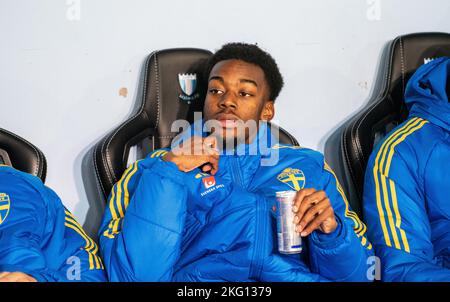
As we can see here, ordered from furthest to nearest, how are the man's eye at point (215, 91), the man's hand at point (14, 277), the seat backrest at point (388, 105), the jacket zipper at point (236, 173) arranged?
the seat backrest at point (388, 105) < the man's eye at point (215, 91) < the jacket zipper at point (236, 173) < the man's hand at point (14, 277)

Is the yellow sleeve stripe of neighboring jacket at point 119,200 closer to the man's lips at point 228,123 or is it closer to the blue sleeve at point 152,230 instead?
the blue sleeve at point 152,230

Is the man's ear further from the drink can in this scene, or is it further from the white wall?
the drink can

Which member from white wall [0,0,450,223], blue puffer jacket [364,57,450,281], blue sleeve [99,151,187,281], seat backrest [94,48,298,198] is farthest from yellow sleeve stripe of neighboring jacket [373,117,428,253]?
blue sleeve [99,151,187,281]

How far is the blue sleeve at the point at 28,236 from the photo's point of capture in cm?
132

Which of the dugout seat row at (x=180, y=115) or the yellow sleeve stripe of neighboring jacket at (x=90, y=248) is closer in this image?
the yellow sleeve stripe of neighboring jacket at (x=90, y=248)

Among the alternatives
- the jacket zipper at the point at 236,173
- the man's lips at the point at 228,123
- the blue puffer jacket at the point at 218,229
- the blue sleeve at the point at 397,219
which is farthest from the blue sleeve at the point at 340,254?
the man's lips at the point at 228,123

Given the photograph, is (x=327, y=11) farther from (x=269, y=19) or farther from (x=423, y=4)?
(x=423, y=4)

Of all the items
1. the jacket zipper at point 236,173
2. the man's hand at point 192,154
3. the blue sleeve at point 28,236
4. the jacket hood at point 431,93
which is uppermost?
the jacket hood at point 431,93

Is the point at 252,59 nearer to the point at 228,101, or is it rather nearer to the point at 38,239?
the point at 228,101

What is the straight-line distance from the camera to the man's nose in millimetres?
1685

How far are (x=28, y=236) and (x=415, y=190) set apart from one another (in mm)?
1071

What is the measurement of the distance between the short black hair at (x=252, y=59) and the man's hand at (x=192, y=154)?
1.37 feet

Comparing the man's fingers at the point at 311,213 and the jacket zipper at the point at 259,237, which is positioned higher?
the man's fingers at the point at 311,213
